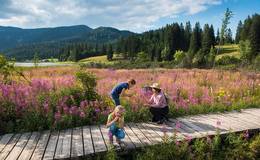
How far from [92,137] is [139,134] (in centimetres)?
117

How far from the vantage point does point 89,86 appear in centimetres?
912

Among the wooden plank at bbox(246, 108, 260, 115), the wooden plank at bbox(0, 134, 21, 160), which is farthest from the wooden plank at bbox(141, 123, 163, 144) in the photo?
the wooden plank at bbox(246, 108, 260, 115)

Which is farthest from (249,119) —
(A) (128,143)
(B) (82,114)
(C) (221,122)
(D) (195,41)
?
(D) (195,41)

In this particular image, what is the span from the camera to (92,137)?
664 cm

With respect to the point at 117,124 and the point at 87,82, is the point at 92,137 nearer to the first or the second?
the point at 117,124

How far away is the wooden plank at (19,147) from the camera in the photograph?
5.61 meters

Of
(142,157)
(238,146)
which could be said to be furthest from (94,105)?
(238,146)

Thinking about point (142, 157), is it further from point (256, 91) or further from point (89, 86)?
point (256, 91)

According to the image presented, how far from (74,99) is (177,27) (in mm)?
89185

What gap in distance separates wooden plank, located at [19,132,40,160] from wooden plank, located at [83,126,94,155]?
112 cm

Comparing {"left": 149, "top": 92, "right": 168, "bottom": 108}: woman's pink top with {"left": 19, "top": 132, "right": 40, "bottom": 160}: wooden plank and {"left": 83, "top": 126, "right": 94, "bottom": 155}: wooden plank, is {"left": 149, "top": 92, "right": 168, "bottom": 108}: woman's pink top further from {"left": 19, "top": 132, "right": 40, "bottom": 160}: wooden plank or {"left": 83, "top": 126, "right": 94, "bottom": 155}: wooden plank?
{"left": 19, "top": 132, "right": 40, "bottom": 160}: wooden plank

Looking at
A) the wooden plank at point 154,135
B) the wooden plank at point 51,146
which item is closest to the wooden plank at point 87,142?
the wooden plank at point 51,146

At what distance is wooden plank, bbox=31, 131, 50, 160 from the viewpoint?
18.4 ft

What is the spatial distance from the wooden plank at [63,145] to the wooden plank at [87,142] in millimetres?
355
